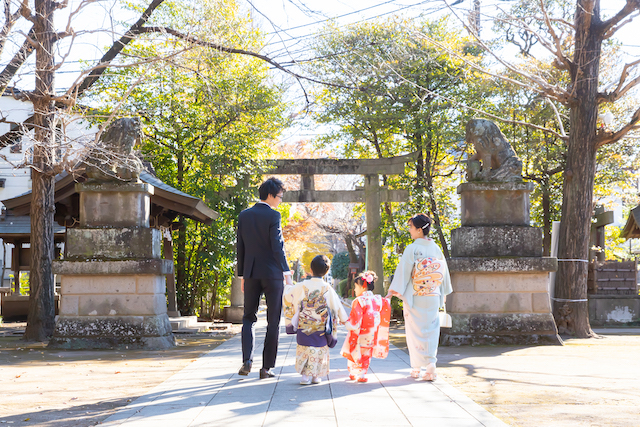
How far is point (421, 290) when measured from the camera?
19.4 ft

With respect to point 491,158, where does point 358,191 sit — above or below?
above

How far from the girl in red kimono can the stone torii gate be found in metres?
10.1

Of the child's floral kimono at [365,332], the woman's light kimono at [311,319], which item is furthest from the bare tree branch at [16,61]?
the child's floral kimono at [365,332]

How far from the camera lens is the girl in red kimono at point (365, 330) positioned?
5633 mm

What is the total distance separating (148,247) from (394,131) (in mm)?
8177

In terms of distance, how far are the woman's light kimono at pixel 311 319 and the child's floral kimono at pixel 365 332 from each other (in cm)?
26

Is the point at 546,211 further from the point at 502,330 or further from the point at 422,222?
the point at 422,222

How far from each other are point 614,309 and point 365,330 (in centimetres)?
1210

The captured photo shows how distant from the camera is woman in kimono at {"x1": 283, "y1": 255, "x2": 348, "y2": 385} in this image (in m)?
5.39

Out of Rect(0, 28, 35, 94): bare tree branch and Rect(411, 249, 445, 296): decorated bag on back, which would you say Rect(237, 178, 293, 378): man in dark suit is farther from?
Rect(0, 28, 35, 94): bare tree branch

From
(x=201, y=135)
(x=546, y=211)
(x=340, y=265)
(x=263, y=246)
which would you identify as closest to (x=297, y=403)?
(x=263, y=246)

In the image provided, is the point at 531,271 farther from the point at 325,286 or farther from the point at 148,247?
the point at 148,247

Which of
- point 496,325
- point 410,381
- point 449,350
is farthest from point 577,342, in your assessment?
point 410,381

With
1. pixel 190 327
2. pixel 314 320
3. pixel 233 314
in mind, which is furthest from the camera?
pixel 233 314
